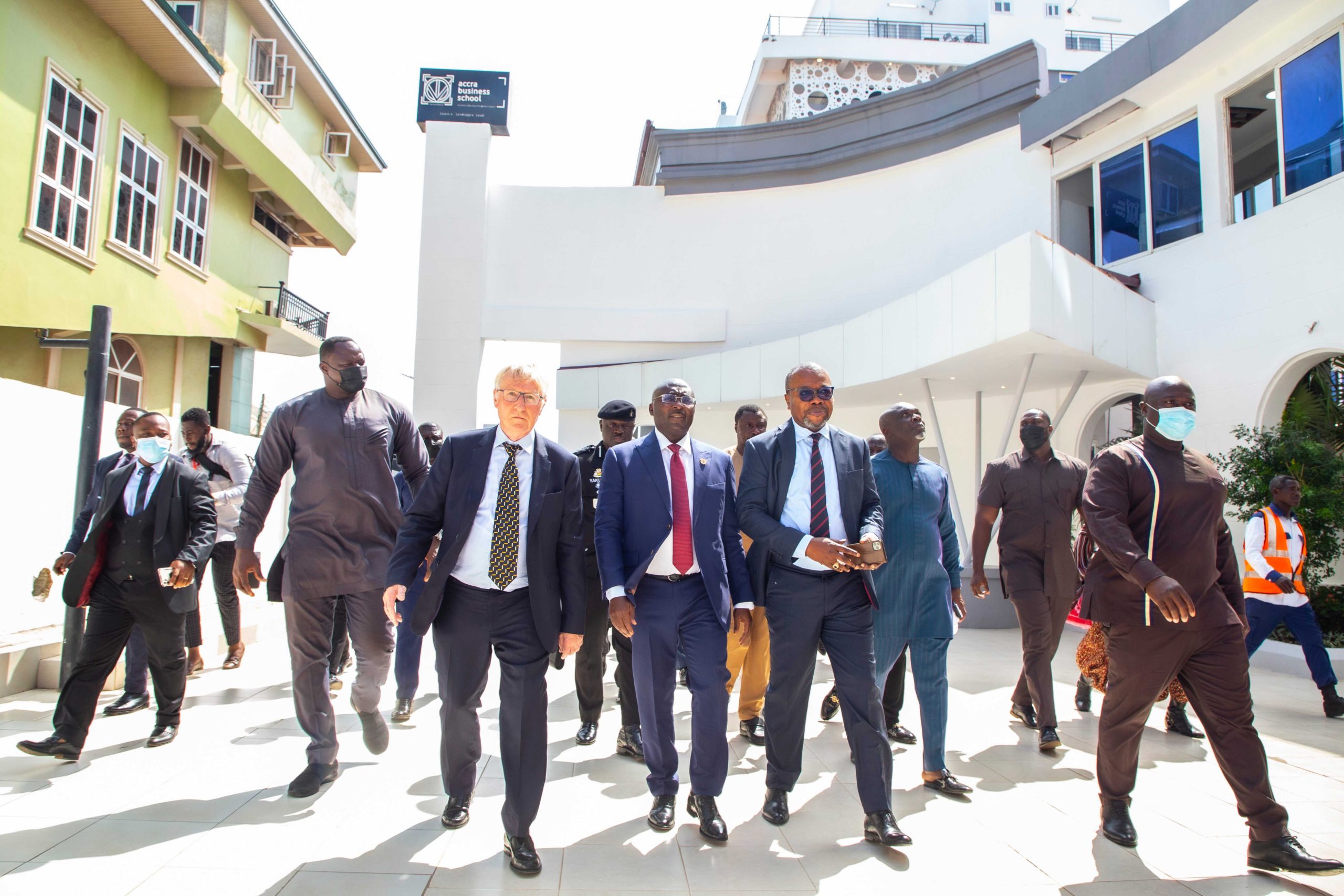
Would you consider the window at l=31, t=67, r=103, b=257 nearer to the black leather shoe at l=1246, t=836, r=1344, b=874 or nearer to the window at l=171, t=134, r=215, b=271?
the window at l=171, t=134, r=215, b=271

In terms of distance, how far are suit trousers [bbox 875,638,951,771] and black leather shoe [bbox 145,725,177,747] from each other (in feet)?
12.8

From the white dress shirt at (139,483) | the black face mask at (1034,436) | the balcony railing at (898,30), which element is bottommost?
the white dress shirt at (139,483)

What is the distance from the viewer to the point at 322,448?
146 inches

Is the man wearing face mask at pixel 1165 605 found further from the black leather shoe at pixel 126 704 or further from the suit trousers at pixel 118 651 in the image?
the black leather shoe at pixel 126 704

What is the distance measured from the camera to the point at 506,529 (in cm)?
314

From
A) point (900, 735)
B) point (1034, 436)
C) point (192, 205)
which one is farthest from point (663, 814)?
point (192, 205)

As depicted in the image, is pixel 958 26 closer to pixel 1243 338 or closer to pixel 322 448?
pixel 1243 338

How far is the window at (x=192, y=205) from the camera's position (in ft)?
48.2

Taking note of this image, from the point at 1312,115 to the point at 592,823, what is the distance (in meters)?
11.2

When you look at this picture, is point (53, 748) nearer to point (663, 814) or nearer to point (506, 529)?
point (506, 529)

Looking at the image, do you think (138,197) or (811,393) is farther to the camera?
(138,197)

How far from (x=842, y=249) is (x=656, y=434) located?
49.4 feet

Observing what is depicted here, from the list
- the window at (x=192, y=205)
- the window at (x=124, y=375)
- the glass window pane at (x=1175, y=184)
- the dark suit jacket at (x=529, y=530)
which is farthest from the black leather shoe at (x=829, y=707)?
the window at (x=192, y=205)

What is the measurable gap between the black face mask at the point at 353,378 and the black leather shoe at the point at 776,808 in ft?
8.69
